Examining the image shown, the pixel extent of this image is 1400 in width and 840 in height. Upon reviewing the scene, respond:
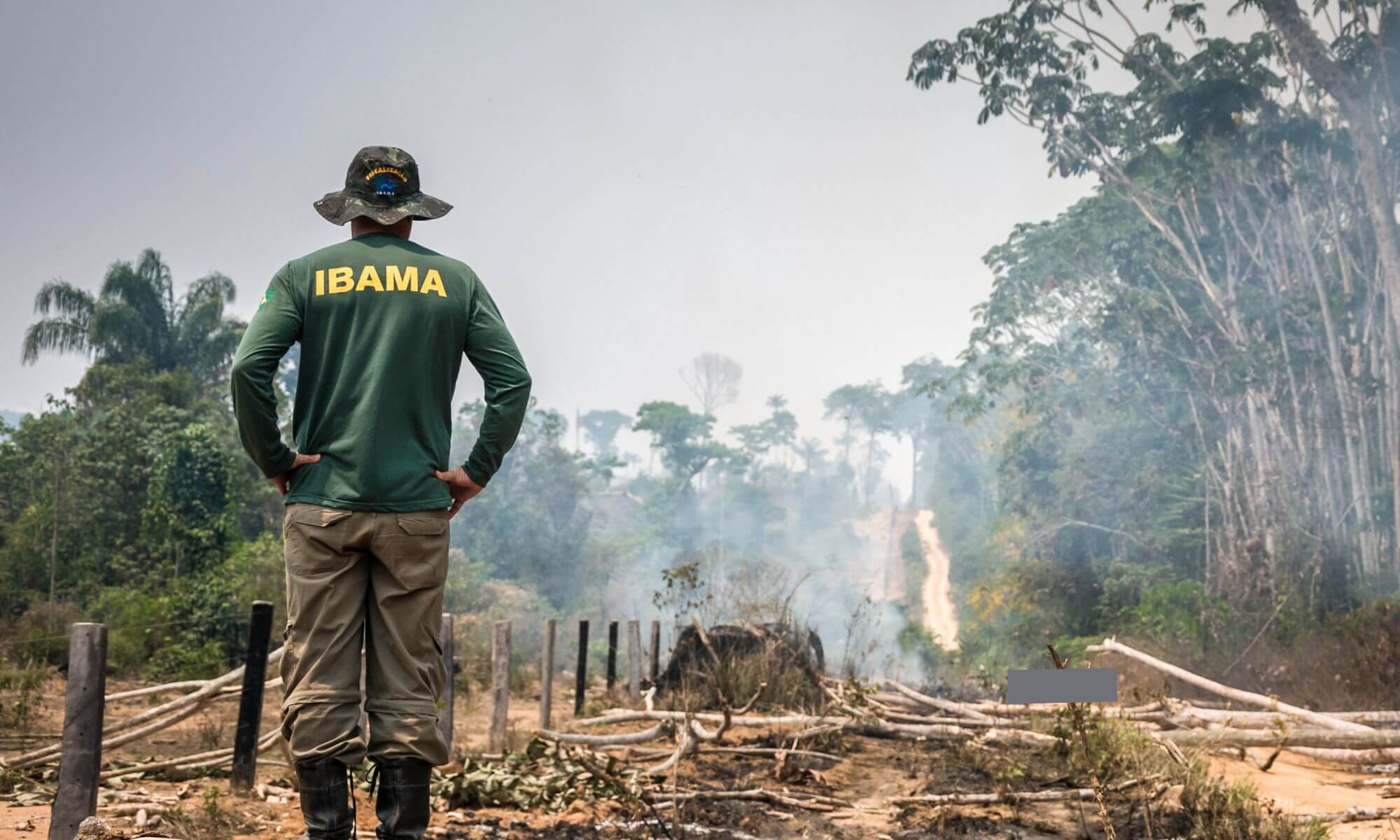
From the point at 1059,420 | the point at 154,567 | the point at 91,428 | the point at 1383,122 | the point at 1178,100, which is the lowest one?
the point at 154,567

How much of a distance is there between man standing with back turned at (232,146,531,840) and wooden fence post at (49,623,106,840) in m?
1.89

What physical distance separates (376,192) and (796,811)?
13.1 ft

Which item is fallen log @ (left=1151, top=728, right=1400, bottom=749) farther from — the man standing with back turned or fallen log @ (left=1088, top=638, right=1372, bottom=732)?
the man standing with back turned

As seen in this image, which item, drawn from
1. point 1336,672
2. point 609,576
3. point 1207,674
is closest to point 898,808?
point 1336,672

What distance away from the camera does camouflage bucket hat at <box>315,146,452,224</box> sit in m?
2.95

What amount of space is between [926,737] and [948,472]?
1755 inches

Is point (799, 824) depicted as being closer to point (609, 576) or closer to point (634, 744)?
point (634, 744)

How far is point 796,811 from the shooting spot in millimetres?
5477

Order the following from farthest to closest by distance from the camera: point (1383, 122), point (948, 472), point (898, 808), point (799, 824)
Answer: point (948, 472)
point (1383, 122)
point (898, 808)
point (799, 824)

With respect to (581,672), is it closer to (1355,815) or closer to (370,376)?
(1355,815)

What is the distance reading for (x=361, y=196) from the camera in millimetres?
2988

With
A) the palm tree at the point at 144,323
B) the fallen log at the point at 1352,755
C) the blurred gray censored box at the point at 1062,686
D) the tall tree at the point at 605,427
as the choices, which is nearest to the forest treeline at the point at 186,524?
the palm tree at the point at 144,323

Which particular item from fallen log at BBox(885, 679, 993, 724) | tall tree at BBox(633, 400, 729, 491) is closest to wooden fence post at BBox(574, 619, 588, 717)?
fallen log at BBox(885, 679, 993, 724)

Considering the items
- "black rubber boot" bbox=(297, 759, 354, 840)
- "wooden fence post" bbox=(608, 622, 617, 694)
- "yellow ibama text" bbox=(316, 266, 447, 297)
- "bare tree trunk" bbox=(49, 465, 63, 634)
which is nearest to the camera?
"black rubber boot" bbox=(297, 759, 354, 840)
